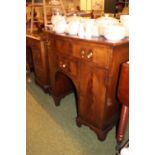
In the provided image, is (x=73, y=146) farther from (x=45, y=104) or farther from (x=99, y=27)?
(x=99, y=27)

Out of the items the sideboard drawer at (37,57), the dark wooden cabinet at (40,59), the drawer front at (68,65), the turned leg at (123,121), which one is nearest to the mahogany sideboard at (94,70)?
the drawer front at (68,65)

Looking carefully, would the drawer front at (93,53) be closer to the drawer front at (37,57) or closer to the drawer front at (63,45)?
the drawer front at (63,45)

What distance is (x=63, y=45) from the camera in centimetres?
186

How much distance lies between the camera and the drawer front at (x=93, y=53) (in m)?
1.40

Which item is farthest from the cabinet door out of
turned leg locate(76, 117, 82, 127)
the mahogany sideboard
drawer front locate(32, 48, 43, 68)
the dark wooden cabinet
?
drawer front locate(32, 48, 43, 68)

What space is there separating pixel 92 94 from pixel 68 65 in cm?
40

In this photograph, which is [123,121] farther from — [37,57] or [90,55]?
[37,57]

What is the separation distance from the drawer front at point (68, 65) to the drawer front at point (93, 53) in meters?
0.12

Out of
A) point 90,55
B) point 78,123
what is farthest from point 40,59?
point 90,55

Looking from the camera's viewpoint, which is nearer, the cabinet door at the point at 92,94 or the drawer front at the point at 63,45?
the cabinet door at the point at 92,94
